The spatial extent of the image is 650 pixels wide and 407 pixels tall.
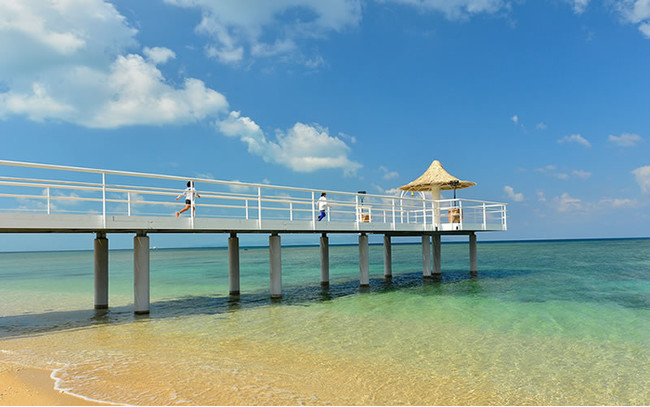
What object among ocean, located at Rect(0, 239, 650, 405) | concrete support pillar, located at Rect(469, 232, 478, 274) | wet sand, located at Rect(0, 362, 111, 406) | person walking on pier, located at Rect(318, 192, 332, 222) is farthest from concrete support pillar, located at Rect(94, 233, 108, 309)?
concrete support pillar, located at Rect(469, 232, 478, 274)

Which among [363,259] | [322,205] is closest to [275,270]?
[322,205]

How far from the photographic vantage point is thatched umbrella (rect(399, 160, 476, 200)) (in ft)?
74.6

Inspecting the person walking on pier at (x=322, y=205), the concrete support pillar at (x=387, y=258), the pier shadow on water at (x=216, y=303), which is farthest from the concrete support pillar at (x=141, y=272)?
the concrete support pillar at (x=387, y=258)

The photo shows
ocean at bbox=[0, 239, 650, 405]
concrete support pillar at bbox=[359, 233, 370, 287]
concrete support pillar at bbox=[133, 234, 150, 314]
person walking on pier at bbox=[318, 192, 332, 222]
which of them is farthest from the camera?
concrete support pillar at bbox=[359, 233, 370, 287]

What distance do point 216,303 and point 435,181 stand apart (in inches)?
479

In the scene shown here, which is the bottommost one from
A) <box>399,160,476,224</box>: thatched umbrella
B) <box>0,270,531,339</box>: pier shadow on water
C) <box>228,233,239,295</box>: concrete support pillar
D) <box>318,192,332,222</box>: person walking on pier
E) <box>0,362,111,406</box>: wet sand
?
<box>0,270,531,339</box>: pier shadow on water

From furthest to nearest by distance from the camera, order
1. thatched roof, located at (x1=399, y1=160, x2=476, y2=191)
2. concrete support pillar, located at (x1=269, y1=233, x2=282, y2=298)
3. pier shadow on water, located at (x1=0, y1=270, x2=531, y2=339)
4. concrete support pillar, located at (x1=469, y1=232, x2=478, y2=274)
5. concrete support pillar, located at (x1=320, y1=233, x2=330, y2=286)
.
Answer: concrete support pillar, located at (x1=469, y1=232, x2=478, y2=274), thatched roof, located at (x1=399, y1=160, x2=476, y2=191), concrete support pillar, located at (x1=320, y1=233, x2=330, y2=286), concrete support pillar, located at (x1=269, y1=233, x2=282, y2=298), pier shadow on water, located at (x1=0, y1=270, x2=531, y2=339)

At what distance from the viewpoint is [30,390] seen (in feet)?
21.2

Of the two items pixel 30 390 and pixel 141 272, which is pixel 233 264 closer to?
pixel 141 272

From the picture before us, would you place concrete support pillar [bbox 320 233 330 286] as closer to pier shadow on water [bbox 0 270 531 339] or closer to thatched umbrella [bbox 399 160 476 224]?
pier shadow on water [bbox 0 270 531 339]

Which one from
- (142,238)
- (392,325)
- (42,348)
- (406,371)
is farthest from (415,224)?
(42,348)

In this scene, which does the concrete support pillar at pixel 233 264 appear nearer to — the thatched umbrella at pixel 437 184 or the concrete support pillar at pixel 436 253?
the thatched umbrella at pixel 437 184

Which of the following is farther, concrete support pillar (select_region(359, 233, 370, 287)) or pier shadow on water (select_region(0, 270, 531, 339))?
concrete support pillar (select_region(359, 233, 370, 287))

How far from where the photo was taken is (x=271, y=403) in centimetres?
605
